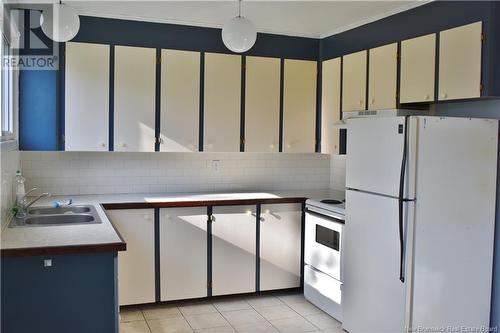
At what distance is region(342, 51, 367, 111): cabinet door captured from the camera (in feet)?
14.4

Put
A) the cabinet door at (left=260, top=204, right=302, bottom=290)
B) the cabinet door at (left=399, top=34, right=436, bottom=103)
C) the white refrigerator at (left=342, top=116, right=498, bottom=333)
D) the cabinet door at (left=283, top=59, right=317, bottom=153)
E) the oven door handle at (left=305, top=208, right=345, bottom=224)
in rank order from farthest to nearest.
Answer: the cabinet door at (left=283, top=59, right=317, bottom=153)
the cabinet door at (left=260, top=204, right=302, bottom=290)
the oven door handle at (left=305, top=208, right=345, bottom=224)
the cabinet door at (left=399, top=34, right=436, bottom=103)
the white refrigerator at (left=342, top=116, right=498, bottom=333)

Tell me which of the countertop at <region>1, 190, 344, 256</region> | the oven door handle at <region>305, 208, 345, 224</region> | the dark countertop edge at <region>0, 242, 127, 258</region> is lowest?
the oven door handle at <region>305, 208, 345, 224</region>

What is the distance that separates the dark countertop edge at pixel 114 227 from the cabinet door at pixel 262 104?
0.56 meters

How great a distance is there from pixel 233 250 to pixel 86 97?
184cm

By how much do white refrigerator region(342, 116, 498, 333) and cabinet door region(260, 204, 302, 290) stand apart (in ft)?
4.00

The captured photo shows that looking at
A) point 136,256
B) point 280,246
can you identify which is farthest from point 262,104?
point 136,256

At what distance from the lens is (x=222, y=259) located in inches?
178

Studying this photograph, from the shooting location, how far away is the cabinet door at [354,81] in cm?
440

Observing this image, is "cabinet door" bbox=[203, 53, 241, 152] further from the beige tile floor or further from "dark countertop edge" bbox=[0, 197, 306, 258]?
the beige tile floor

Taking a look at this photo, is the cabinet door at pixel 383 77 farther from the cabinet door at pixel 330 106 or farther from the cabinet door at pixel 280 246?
the cabinet door at pixel 280 246

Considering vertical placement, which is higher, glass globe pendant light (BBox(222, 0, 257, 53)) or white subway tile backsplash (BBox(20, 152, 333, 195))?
glass globe pendant light (BBox(222, 0, 257, 53))

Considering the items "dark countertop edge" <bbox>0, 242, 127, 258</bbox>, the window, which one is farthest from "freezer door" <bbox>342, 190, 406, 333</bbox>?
the window

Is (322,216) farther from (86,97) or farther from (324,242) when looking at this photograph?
(86,97)

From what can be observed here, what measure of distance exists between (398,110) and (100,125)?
97.2 inches
